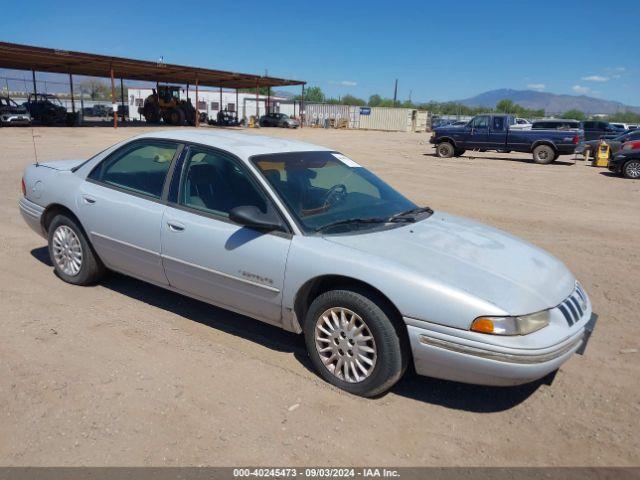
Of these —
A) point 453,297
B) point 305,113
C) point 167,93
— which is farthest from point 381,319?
point 305,113

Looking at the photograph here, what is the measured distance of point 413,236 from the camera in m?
3.53

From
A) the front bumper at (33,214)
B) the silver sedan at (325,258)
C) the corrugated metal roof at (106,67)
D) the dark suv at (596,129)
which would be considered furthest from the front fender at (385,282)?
the dark suv at (596,129)

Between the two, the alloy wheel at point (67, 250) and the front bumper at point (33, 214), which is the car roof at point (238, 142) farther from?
the front bumper at point (33, 214)

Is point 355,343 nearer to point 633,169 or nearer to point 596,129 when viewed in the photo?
point 633,169

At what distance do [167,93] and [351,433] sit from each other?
38747 millimetres

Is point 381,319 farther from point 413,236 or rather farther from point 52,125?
point 52,125

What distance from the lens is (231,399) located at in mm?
3166

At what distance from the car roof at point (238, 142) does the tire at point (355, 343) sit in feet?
4.40

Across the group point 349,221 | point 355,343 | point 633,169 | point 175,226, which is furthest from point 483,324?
point 633,169

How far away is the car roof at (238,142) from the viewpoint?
395cm

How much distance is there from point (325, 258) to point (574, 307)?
5.24 ft

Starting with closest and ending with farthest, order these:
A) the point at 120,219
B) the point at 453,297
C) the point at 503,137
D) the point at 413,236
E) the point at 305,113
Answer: the point at 453,297, the point at 413,236, the point at 120,219, the point at 503,137, the point at 305,113

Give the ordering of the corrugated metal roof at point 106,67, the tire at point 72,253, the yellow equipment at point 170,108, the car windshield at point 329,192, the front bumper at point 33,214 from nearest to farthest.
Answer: the car windshield at point 329,192 < the tire at point 72,253 < the front bumper at point 33,214 < the corrugated metal roof at point 106,67 < the yellow equipment at point 170,108

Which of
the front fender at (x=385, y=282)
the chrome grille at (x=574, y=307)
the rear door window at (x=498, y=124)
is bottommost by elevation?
the chrome grille at (x=574, y=307)
